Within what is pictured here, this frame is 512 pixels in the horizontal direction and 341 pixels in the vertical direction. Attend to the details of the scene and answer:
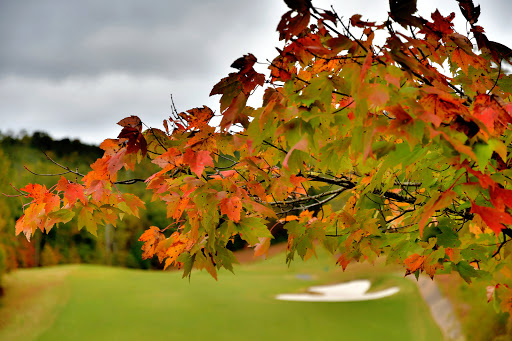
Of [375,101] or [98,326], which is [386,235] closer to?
[375,101]

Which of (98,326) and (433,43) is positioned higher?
(433,43)

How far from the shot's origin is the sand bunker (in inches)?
549

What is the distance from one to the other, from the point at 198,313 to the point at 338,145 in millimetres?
11459

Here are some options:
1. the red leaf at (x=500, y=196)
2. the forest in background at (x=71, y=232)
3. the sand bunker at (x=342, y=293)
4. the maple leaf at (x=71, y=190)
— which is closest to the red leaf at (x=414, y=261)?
the red leaf at (x=500, y=196)

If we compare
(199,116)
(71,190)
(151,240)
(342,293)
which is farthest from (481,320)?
(342,293)

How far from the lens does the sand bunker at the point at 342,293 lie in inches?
549

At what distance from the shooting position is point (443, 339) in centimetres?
838

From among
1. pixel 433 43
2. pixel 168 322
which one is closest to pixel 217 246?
pixel 433 43

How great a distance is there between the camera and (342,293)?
51.6 ft

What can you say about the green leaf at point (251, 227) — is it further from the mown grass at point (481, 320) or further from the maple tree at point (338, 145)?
the mown grass at point (481, 320)

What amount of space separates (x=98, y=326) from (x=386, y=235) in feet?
35.4


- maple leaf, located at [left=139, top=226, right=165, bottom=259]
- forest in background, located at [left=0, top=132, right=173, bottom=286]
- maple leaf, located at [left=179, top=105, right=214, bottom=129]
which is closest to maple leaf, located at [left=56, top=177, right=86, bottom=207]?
maple leaf, located at [left=179, top=105, right=214, bottom=129]

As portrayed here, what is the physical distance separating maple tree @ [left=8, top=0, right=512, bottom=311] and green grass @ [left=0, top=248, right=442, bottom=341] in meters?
8.19

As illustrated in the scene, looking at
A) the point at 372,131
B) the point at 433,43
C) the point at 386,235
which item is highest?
the point at 433,43
